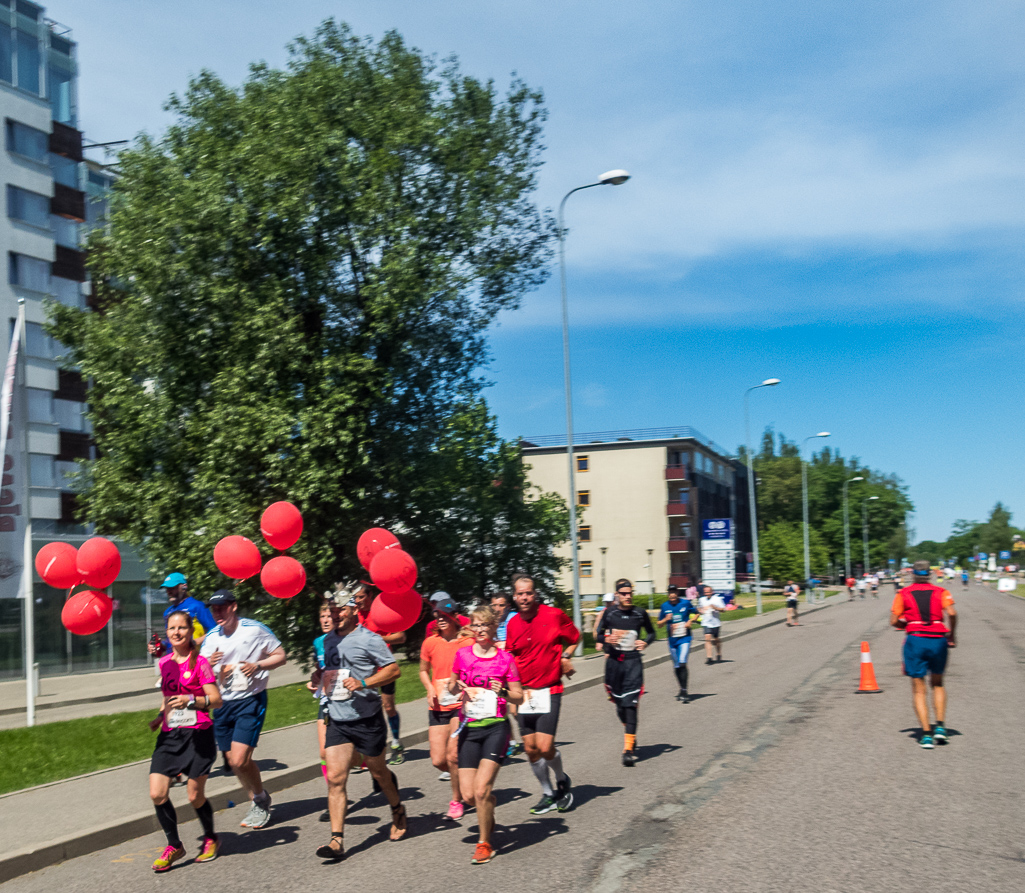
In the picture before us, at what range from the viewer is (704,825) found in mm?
7082

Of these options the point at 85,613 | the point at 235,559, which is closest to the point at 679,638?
the point at 235,559

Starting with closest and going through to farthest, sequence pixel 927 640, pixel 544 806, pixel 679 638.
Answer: pixel 544 806
pixel 927 640
pixel 679 638

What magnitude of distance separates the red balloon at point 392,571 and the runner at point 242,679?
1063 millimetres

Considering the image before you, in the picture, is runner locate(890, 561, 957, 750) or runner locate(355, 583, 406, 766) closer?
runner locate(355, 583, 406, 766)

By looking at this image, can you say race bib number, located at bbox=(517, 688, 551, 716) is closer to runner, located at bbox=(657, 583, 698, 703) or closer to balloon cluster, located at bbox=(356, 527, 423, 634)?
balloon cluster, located at bbox=(356, 527, 423, 634)

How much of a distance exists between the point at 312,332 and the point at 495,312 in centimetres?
523

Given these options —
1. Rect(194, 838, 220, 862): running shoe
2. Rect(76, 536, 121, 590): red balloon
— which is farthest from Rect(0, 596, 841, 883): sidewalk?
Rect(76, 536, 121, 590): red balloon

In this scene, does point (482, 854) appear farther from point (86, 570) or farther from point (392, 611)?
point (86, 570)

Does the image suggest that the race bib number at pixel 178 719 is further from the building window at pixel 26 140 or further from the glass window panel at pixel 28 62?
the glass window panel at pixel 28 62

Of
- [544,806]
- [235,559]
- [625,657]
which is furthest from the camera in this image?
[625,657]

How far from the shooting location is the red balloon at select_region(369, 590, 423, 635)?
8.85 meters

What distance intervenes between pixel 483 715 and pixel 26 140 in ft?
127

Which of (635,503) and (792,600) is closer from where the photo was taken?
(792,600)

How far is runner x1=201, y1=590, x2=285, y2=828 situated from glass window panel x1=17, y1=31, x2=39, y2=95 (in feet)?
122
